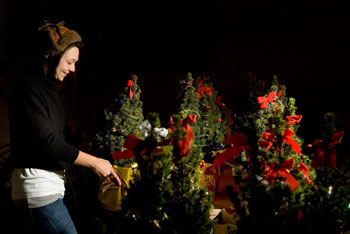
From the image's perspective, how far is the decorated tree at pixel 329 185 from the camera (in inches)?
52.4

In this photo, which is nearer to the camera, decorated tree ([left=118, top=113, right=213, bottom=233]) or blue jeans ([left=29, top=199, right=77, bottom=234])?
decorated tree ([left=118, top=113, right=213, bottom=233])

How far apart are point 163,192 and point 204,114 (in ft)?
6.23

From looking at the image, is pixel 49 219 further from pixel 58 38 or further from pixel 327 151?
pixel 327 151

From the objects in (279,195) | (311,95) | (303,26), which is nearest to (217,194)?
(279,195)

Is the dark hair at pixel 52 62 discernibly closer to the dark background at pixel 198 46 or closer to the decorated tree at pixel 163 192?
the decorated tree at pixel 163 192

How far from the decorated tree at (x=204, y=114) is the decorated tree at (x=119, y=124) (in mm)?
486

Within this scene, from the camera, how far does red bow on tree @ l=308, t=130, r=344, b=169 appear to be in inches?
53.1

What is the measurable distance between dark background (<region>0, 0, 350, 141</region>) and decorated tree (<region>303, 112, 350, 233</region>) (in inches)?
150

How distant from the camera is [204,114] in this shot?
3.29m

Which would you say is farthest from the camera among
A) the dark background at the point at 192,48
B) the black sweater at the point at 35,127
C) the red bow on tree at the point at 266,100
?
the dark background at the point at 192,48

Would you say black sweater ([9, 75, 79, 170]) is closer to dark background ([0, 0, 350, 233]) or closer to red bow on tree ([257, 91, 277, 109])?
red bow on tree ([257, 91, 277, 109])

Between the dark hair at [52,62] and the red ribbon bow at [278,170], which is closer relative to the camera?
the red ribbon bow at [278,170]

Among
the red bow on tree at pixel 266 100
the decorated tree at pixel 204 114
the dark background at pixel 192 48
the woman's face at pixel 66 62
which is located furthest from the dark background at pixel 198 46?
the woman's face at pixel 66 62

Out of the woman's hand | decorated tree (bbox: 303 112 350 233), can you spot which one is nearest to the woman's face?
the woman's hand
